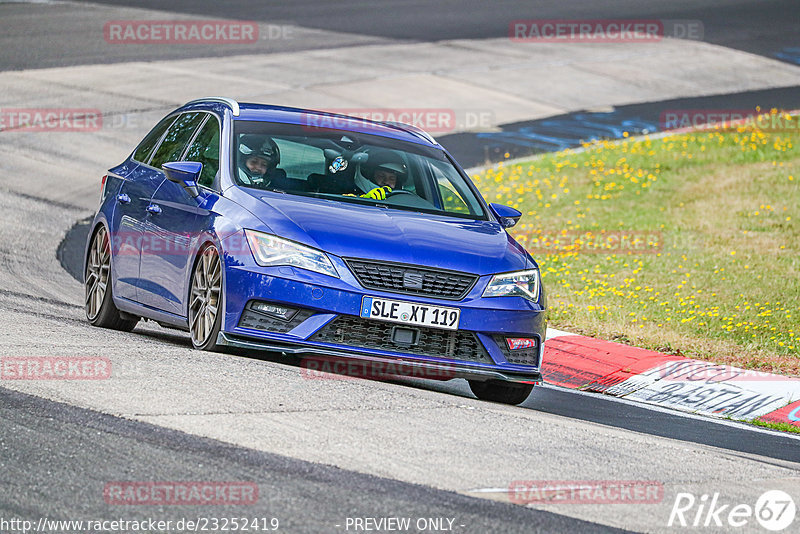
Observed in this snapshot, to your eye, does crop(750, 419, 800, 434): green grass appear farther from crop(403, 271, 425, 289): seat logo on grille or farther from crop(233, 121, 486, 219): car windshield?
crop(403, 271, 425, 289): seat logo on grille

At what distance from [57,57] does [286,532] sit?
867 inches

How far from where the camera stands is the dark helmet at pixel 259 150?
876 centimetres

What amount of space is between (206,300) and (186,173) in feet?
3.21

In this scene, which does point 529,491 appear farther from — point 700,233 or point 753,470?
point 700,233

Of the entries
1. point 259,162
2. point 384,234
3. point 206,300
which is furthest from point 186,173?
point 384,234

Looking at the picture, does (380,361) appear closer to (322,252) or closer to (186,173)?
(322,252)

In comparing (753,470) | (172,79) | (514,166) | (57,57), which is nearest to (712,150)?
(514,166)

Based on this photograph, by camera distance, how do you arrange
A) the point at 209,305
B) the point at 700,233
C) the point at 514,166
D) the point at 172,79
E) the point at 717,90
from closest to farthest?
1. the point at 209,305
2. the point at 700,233
3. the point at 514,166
4. the point at 172,79
5. the point at 717,90

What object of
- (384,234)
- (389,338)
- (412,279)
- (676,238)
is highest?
(384,234)

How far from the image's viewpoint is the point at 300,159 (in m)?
8.80

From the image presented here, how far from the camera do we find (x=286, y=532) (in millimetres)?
4930

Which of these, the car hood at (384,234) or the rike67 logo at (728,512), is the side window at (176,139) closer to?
the car hood at (384,234)

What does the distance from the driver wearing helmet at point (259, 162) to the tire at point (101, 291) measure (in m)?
1.61

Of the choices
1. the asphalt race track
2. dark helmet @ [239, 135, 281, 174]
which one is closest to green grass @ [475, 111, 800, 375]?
the asphalt race track
